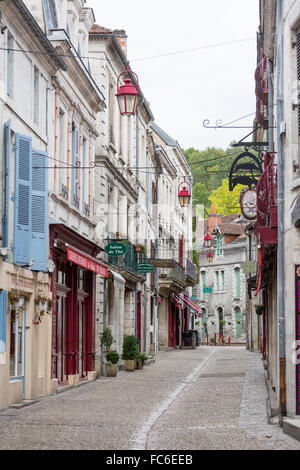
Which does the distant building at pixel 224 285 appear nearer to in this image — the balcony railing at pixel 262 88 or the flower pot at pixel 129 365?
the flower pot at pixel 129 365

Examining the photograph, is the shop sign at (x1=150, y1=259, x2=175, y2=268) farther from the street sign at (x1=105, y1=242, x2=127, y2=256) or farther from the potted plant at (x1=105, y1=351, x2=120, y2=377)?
the potted plant at (x1=105, y1=351, x2=120, y2=377)

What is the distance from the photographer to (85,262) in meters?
20.8

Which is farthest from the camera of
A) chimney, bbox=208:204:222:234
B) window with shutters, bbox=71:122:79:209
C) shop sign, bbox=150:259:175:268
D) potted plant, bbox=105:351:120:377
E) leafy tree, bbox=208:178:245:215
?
leafy tree, bbox=208:178:245:215

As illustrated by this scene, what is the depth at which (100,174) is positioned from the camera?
85.3ft

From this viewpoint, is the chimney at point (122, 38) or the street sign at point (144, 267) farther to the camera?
the chimney at point (122, 38)

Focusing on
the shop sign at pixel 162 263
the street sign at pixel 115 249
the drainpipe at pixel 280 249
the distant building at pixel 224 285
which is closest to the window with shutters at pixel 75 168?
the street sign at pixel 115 249

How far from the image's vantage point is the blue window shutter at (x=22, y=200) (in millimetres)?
15922

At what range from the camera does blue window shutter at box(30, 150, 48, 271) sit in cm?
1711

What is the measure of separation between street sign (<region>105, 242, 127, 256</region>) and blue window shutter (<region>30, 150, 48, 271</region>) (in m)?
7.77

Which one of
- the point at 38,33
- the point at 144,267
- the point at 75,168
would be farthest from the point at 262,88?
the point at 144,267

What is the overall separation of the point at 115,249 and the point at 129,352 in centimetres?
383

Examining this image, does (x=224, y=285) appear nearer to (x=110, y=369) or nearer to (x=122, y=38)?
(x=122, y=38)

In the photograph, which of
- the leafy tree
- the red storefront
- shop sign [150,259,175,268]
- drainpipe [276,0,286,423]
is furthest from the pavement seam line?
the leafy tree

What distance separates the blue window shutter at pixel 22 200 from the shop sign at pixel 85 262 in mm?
2927
